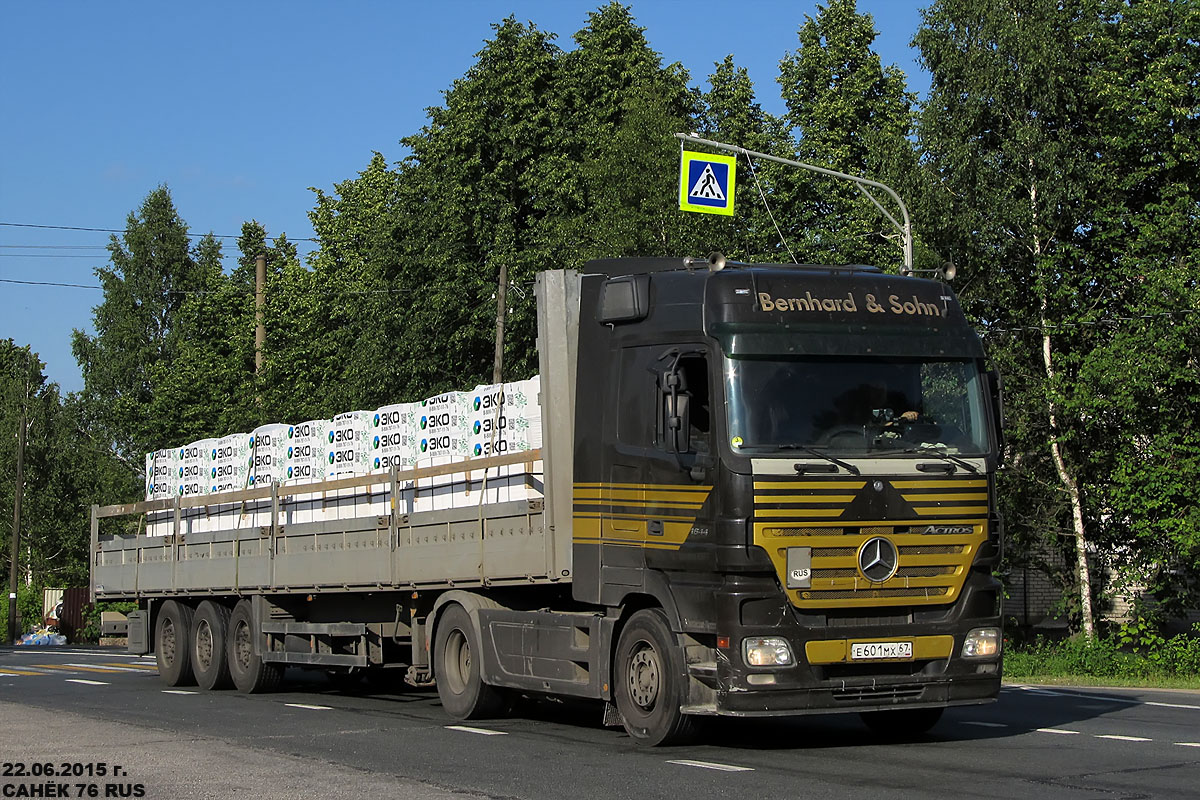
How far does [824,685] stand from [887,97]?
39.7 meters

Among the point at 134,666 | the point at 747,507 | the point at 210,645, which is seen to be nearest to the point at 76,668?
the point at 134,666

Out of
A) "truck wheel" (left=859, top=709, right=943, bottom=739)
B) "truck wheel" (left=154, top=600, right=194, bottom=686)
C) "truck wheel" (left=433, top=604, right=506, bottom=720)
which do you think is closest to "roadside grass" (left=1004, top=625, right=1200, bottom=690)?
"truck wheel" (left=859, top=709, right=943, bottom=739)

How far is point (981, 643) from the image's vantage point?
1146 centimetres

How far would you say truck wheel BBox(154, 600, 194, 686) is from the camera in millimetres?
20281

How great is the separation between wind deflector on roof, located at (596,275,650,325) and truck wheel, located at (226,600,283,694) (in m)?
8.14

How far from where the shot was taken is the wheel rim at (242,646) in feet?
62.0

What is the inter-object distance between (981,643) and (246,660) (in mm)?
10467

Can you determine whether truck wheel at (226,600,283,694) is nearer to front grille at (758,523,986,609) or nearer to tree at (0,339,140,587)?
front grille at (758,523,986,609)

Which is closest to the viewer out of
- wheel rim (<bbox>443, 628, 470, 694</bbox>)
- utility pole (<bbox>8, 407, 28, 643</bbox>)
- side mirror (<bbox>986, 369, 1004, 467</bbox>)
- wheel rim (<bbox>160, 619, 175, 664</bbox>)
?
side mirror (<bbox>986, 369, 1004, 467</bbox>)

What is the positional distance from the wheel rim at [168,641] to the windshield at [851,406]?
12054mm

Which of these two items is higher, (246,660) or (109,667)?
(246,660)

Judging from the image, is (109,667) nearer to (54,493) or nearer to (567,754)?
(567,754)

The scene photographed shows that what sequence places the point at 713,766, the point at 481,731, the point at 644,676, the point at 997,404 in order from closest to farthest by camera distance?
the point at 713,766 < the point at 644,676 < the point at 997,404 < the point at 481,731

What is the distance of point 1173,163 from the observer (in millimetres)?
27125
